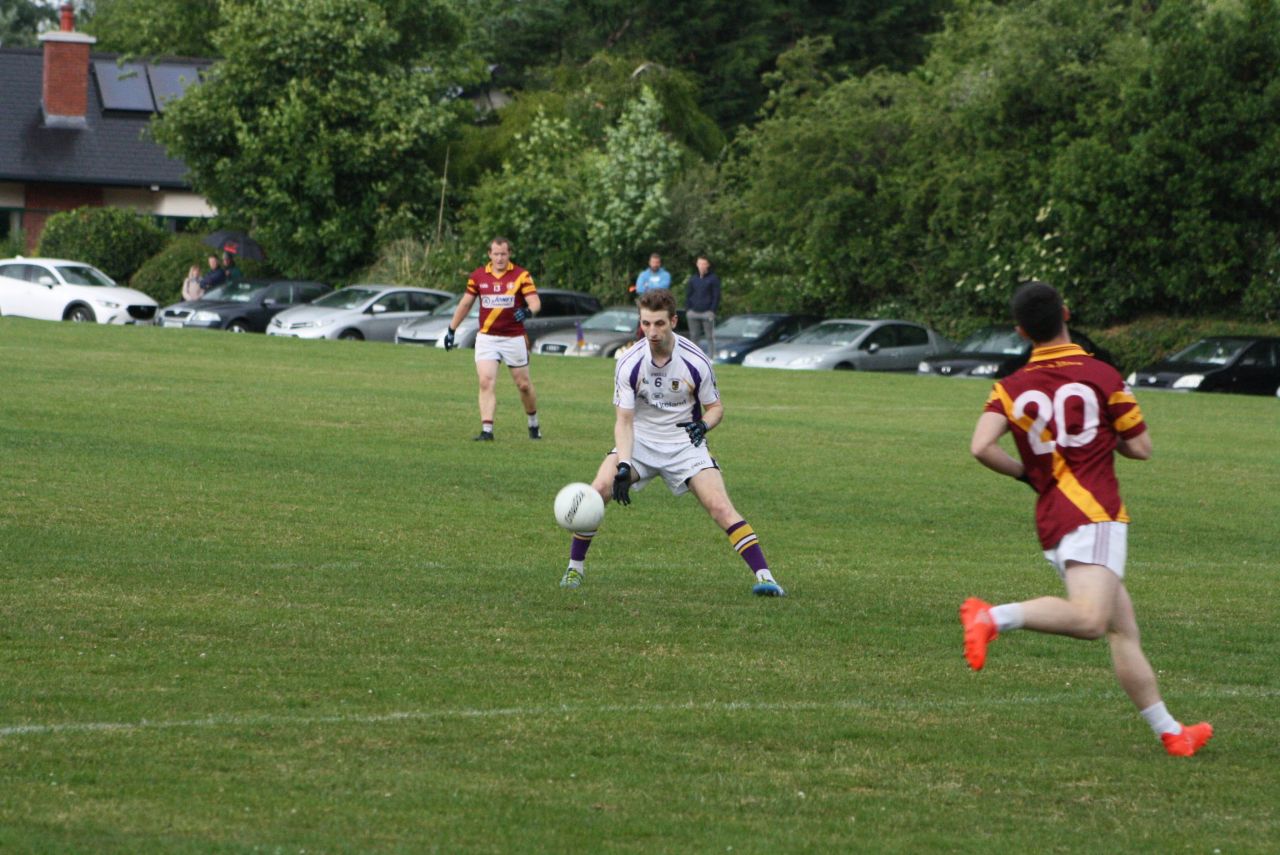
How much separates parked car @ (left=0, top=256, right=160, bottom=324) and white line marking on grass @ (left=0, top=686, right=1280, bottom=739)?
123ft

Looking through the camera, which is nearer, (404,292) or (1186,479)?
(1186,479)

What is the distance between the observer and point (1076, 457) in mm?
6566

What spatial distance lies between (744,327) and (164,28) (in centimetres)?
3705

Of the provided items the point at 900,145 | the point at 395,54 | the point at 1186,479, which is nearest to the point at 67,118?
the point at 395,54

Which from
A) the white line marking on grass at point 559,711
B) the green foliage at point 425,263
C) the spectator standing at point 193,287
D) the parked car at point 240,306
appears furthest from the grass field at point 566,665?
the green foliage at point 425,263

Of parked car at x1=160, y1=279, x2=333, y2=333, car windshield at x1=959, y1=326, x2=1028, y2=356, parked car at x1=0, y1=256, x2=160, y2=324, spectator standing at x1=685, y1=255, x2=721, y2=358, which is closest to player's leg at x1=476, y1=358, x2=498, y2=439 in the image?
spectator standing at x1=685, y1=255, x2=721, y2=358

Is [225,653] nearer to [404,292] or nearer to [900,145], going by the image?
[404,292]

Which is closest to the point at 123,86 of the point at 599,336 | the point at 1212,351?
the point at 599,336

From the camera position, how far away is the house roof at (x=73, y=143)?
5797 cm

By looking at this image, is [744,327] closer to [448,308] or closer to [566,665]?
[448,308]

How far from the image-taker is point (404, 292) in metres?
41.6

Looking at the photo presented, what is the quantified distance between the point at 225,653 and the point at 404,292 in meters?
34.2

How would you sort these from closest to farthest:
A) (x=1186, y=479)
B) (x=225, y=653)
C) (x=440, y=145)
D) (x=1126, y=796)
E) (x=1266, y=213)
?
(x=1126, y=796)
(x=225, y=653)
(x=1186, y=479)
(x=1266, y=213)
(x=440, y=145)

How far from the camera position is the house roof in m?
58.0
